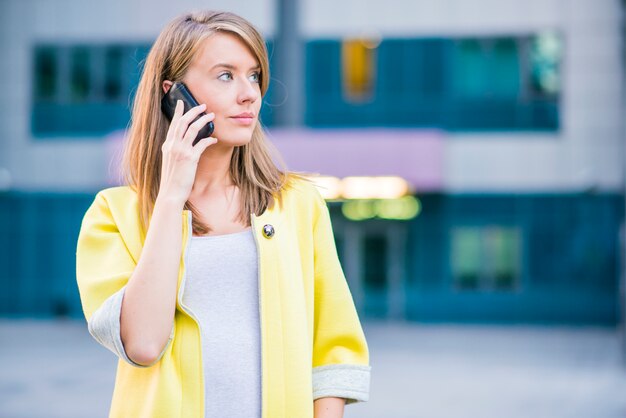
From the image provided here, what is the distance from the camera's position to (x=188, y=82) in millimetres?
2236

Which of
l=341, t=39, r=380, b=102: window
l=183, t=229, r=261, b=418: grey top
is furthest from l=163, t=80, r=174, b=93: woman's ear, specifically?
l=341, t=39, r=380, b=102: window

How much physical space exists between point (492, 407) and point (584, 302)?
12808 millimetres

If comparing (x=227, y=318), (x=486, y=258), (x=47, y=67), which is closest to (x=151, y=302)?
(x=227, y=318)

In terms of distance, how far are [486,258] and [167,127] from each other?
21.0 meters

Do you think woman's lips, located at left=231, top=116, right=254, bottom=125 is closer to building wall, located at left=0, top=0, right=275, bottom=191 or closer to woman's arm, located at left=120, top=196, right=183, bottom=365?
woman's arm, located at left=120, top=196, right=183, bottom=365

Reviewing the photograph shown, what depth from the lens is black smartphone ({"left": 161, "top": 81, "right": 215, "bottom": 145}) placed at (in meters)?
2.19

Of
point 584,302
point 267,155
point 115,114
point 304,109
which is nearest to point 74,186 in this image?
point 115,114

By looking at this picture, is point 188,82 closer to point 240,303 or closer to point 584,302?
point 240,303

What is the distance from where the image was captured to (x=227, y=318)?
2193mm

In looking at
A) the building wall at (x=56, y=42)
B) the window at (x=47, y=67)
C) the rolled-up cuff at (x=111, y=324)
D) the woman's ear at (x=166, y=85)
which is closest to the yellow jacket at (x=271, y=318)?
the rolled-up cuff at (x=111, y=324)

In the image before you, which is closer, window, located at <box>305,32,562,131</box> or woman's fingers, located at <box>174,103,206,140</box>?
woman's fingers, located at <box>174,103,206,140</box>

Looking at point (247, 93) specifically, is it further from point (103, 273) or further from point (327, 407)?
point (327, 407)

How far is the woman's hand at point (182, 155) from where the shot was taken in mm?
2152

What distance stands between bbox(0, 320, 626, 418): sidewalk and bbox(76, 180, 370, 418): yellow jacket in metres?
7.44
